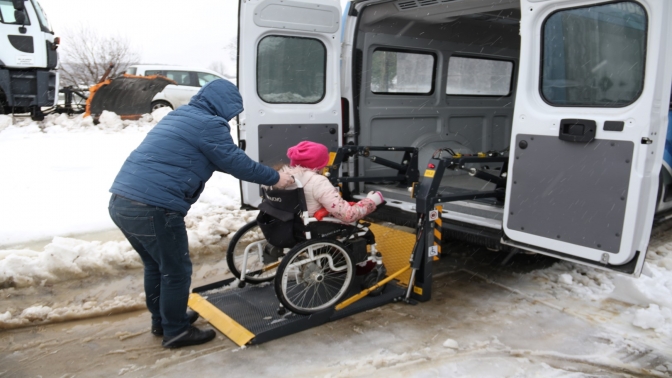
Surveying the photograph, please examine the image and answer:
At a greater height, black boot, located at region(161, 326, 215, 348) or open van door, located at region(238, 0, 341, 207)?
open van door, located at region(238, 0, 341, 207)

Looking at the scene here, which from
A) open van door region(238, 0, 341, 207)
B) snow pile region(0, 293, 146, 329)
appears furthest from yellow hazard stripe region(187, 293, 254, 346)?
open van door region(238, 0, 341, 207)

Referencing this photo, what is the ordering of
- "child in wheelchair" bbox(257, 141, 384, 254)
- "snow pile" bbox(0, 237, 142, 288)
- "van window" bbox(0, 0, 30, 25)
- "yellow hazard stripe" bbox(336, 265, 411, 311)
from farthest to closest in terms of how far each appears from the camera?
"van window" bbox(0, 0, 30, 25) → "snow pile" bbox(0, 237, 142, 288) → "yellow hazard stripe" bbox(336, 265, 411, 311) → "child in wheelchair" bbox(257, 141, 384, 254)

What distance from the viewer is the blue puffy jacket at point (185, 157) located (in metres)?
3.08

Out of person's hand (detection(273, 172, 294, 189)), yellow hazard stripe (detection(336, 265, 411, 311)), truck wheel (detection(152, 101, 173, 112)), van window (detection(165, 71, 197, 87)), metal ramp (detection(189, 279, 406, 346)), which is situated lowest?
metal ramp (detection(189, 279, 406, 346))

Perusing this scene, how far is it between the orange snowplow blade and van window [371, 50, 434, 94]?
9432 millimetres

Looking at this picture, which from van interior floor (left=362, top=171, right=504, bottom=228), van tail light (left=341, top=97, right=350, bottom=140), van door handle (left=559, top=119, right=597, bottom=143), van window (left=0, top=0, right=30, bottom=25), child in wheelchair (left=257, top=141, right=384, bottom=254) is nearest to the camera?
van door handle (left=559, top=119, right=597, bottom=143)

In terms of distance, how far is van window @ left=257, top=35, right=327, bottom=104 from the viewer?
4.78m

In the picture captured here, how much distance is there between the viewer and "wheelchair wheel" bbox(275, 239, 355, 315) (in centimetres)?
354

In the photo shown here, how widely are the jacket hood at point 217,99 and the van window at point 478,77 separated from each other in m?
3.99

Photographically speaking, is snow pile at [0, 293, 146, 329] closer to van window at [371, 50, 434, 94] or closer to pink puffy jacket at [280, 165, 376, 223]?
pink puffy jacket at [280, 165, 376, 223]

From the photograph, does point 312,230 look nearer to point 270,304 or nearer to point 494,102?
point 270,304

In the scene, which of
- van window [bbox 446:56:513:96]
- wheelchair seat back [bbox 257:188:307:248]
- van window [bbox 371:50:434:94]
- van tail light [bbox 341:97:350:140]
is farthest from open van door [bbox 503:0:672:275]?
van window [bbox 446:56:513:96]

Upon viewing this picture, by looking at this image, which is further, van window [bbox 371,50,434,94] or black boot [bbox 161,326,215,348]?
van window [bbox 371,50,434,94]

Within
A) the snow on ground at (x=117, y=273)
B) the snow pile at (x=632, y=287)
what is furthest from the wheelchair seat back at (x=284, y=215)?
the snow pile at (x=632, y=287)
